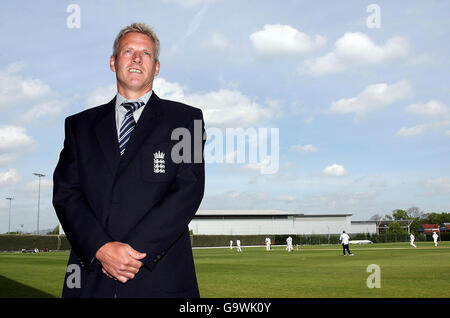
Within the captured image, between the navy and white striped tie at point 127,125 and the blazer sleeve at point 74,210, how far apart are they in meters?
0.35

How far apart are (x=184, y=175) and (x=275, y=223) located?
305ft

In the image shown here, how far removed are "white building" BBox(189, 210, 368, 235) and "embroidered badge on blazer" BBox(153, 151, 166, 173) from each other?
8461cm

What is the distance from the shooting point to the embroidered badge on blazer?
99.9 inches

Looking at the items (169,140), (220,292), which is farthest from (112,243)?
(220,292)

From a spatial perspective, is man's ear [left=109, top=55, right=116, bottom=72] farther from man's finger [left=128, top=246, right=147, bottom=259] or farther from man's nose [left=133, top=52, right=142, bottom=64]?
man's finger [left=128, top=246, right=147, bottom=259]

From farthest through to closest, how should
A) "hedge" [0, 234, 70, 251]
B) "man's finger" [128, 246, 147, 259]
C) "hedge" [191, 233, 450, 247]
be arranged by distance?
"hedge" [191, 233, 450, 247]
"hedge" [0, 234, 70, 251]
"man's finger" [128, 246, 147, 259]

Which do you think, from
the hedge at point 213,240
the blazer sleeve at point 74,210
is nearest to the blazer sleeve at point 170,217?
the blazer sleeve at point 74,210

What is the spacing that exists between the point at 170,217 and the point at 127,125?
0.71 m

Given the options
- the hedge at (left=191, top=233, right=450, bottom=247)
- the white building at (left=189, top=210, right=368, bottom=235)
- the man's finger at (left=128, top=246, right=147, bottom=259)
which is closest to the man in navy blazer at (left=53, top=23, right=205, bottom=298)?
the man's finger at (left=128, top=246, right=147, bottom=259)

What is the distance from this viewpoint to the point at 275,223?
93812 millimetres

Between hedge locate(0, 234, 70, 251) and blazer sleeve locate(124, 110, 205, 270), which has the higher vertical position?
blazer sleeve locate(124, 110, 205, 270)

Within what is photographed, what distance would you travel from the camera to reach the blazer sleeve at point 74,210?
2.38 m

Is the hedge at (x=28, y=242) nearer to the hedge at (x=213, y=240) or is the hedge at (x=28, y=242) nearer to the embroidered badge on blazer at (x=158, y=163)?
the hedge at (x=213, y=240)
